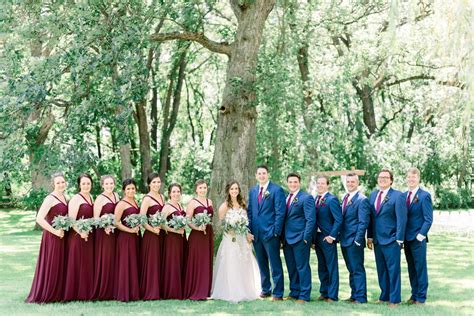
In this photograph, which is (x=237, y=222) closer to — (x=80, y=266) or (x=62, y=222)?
(x=80, y=266)

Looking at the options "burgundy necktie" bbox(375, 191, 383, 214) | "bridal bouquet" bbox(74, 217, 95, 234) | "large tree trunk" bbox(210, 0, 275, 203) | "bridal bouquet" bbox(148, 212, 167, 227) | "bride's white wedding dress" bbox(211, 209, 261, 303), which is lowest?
"bride's white wedding dress" bbox(211, 209, 261, 303)

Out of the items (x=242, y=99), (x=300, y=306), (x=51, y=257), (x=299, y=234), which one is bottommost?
(x=300, y=306)

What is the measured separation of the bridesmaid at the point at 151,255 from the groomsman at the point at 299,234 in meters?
1.72

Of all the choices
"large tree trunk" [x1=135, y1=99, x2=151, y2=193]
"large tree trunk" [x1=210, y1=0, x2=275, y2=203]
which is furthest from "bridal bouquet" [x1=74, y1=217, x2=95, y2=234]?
"large tree trunk" [x1=135, y1=99, x2=151, y2=193]

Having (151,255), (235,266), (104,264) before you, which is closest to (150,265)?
(151,255)

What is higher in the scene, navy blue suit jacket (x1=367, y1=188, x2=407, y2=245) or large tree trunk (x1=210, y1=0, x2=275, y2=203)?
large tree trunk (x1=210, y1=0, x2=275, y2=203)

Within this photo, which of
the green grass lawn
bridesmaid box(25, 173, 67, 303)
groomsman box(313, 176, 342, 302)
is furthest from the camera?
bridesmaid box(25, 173, 67, 303)

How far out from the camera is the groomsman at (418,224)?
8.62 m

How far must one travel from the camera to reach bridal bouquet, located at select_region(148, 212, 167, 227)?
29.9 feet

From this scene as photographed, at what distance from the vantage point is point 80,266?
900cm

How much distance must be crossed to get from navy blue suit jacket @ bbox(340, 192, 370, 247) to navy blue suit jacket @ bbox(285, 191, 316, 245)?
421 mm

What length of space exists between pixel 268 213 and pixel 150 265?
1.71m

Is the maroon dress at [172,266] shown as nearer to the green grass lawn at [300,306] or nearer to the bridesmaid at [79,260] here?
the green grass lawn at [300,306]

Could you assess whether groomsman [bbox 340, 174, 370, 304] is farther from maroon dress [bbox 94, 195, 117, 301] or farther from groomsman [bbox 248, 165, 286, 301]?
maroon dress [bbox 94, 195, 117, 301]
